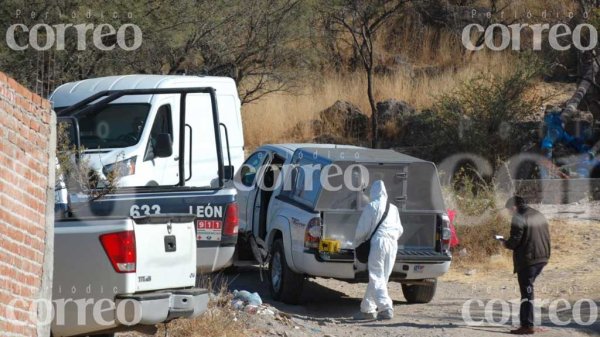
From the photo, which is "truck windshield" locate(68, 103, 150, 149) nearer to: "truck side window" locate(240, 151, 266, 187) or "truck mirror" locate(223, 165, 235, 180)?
"truck side window" locate(240, 151, 266, 187)

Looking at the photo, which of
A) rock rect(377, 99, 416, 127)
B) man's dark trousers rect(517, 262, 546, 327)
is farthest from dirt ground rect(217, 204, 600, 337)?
rock rect(377, 99, 416, 127)

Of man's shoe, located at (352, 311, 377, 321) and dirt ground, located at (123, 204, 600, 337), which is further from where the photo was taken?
man's shoe, located at (352, 311, 377, 321)

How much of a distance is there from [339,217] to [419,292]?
1.71 metres

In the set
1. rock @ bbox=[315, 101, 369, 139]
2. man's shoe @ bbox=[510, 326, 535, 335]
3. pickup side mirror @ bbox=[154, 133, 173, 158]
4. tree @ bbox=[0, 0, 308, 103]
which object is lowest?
man's shoe @ bbox=[510, 326, 535, 335]

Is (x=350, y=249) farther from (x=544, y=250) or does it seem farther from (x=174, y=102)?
(x=174, y=102)

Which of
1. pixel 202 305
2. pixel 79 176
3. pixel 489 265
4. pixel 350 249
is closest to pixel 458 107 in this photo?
pixel 489 265

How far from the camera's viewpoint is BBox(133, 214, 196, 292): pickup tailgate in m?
8.09

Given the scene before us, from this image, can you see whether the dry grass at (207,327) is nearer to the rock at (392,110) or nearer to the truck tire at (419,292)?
the truck tire at (419,292)

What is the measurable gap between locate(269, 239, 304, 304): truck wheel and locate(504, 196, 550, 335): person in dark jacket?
276cm

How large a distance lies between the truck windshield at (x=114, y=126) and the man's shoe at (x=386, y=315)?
14.6 ft

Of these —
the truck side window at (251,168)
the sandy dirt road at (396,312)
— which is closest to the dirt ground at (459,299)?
the sandy dirt road at (396,312)

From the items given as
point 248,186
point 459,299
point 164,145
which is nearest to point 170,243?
point 164,145

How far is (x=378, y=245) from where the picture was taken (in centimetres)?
1230

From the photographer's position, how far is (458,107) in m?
23.1
